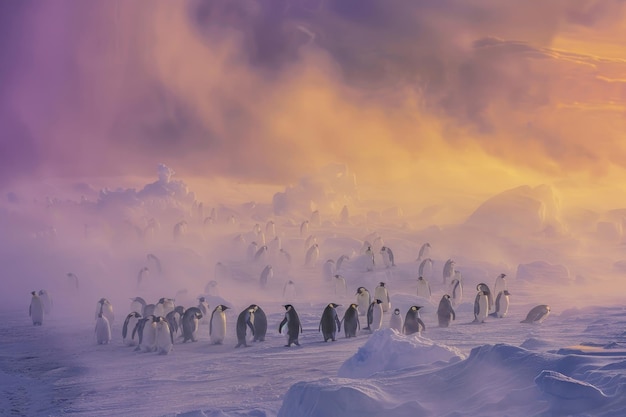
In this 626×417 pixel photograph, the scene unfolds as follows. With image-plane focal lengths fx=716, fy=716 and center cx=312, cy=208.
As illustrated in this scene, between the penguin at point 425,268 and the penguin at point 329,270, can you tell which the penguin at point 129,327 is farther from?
the penguin at point 425,268

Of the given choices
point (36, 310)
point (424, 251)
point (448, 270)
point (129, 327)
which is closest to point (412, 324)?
point (129, 327)

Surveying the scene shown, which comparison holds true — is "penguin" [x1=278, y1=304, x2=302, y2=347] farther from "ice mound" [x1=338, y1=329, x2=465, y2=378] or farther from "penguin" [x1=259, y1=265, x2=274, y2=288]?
"penguin" [x1=259, y1=265, x2=274, y2=288]

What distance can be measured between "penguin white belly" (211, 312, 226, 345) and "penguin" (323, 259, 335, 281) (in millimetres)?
12152

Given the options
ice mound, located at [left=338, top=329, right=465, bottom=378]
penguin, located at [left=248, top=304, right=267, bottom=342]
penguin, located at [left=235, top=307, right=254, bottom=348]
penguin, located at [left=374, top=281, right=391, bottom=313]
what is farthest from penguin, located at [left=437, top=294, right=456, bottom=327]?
ice mound, located at [left=338, top=329, right=465, bottom=378]

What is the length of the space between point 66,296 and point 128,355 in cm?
1474

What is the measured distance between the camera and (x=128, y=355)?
1555 centimetres

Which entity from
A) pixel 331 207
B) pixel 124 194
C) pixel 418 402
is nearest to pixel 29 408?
pixel 418 402

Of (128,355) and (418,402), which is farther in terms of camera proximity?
(128,355)

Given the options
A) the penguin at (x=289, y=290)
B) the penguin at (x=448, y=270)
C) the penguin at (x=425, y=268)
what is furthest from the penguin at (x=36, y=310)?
the penguin at (x=448, y=270)

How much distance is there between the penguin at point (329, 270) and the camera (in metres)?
28.3

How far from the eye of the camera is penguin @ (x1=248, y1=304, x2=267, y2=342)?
16.1 metres

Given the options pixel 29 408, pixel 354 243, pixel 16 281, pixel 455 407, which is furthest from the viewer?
pixel 354 243

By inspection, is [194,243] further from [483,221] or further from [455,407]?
[455,407]

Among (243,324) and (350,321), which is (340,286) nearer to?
(350,321)
